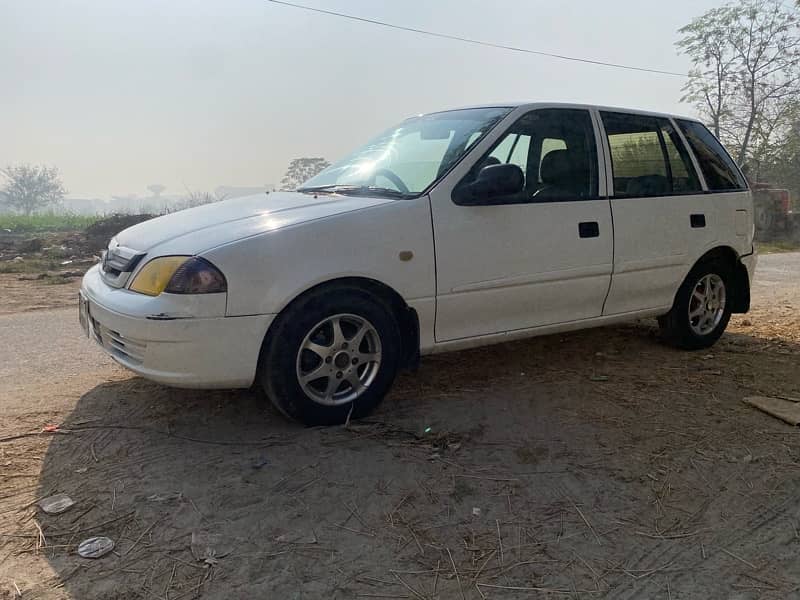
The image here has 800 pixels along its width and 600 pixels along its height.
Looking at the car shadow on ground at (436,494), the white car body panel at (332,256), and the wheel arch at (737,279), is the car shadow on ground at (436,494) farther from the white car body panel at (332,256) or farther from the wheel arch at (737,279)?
the wheel arch at (737,279)

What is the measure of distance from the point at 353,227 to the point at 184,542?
5.39 ft

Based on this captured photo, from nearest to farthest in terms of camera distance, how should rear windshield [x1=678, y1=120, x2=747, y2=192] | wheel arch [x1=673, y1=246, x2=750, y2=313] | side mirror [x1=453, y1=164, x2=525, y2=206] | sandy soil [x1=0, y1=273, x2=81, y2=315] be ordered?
side mirror [x1=453, y1=164, x2=525, y2=206], rear windshield [x1=678, y1=120, x2=747, y2=192], wheel arch [x1=673, y1=246, x2=750, y2=313], sandy soil [x1=0, y1=273, x2=81, y2=315]

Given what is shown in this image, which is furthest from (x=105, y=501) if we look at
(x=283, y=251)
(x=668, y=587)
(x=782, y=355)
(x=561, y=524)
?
(x=782, y=355)

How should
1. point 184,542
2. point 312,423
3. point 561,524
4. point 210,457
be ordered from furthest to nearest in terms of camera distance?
point 312,423
point 210,457
point 561,524
point 184,542

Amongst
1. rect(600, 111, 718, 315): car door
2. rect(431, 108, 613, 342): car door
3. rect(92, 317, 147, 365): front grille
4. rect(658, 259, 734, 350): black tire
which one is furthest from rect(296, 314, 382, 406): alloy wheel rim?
rect(658, 259, 734, 350): black tire

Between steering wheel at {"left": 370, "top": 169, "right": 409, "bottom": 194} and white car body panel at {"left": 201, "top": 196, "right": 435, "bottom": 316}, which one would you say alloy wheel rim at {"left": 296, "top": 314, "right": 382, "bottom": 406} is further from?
steering wheel at {"left": 370, "top": 169, "right": 409, "bottom": 194}

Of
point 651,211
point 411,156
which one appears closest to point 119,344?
point 411,156

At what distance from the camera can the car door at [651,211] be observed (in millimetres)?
4328

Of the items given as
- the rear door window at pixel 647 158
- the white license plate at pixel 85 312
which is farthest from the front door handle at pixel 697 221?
the white license plate at pixel 85 312

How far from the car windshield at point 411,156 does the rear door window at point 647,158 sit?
3.03 feet

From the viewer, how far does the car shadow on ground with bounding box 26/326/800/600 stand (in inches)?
87.3

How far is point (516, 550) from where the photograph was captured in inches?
93.1

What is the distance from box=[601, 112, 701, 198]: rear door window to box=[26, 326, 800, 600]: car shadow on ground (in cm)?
140

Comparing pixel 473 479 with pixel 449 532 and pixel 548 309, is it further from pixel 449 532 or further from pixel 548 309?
pixel 548 309
